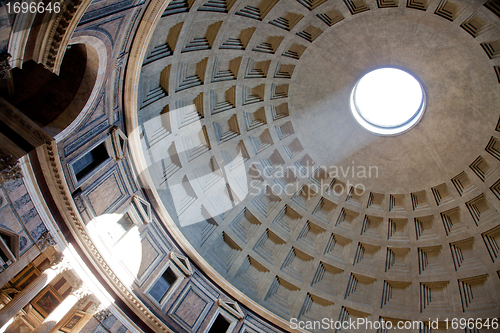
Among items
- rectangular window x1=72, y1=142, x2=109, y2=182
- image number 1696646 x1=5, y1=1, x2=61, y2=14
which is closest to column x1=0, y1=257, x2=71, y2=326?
rectangular window x1=72, y1=142, x2=109, y2=182

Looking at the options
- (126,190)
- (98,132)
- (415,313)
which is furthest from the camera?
(415,313)

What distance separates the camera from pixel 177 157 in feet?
54.4

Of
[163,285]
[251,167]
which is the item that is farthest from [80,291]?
[251,167]

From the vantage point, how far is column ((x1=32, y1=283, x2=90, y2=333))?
35.8 feet

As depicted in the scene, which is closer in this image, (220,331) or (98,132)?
(98,132)

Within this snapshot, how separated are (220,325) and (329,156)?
11.1m

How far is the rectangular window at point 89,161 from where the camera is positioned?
1230 cm

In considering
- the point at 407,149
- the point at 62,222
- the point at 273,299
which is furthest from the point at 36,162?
the point at 407,149

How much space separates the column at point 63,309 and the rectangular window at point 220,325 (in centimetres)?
648

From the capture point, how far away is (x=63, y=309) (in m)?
11.4

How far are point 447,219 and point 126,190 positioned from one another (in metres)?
17.4

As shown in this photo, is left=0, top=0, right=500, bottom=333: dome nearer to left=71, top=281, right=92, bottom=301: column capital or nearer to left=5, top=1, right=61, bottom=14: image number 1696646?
left=71, top=281, right=92, bottom=301: column capital

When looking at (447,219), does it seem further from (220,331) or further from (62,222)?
(62,222)
